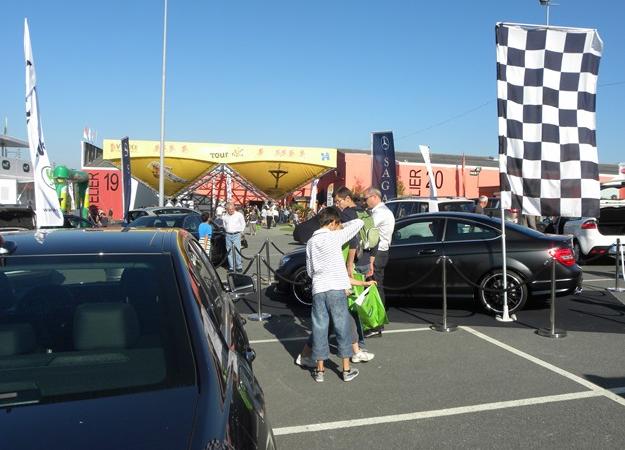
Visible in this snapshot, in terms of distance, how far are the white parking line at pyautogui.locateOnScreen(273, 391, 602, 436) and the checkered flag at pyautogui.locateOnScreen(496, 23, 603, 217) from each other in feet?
11.4

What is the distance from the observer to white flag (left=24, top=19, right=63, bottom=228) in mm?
8305

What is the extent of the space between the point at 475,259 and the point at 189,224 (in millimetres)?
7708

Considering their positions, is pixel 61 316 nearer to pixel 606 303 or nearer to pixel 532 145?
pixel 532 145

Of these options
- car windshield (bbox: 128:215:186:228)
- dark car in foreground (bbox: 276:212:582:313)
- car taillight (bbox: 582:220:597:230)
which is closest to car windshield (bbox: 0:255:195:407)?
dark car in foreground (bbox: 276:212:582:313)

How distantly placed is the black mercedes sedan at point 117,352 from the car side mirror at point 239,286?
35.3 inches

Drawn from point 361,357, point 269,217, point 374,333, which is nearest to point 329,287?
point 361,357

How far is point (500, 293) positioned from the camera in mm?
7422

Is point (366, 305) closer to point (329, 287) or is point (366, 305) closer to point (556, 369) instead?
point (329, 287)

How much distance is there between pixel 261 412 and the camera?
85.9 inches

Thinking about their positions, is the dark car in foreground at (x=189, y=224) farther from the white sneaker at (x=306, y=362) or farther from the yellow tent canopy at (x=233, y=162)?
the yellow tent canopy at (x=233, y=162)

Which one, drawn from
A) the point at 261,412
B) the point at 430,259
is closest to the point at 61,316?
the point at 261,412

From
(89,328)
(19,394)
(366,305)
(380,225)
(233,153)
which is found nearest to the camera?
(19,394)

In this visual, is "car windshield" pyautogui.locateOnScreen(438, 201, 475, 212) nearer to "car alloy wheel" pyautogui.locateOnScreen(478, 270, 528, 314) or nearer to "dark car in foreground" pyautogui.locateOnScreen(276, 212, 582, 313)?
"dark car in foreground" pyautogui.locateOnScreen(276, 212, 582, 313)

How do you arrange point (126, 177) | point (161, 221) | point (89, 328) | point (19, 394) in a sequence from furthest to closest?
point (126, 177) < point (161, 221) < point (89, 328) < point (19, 394)
